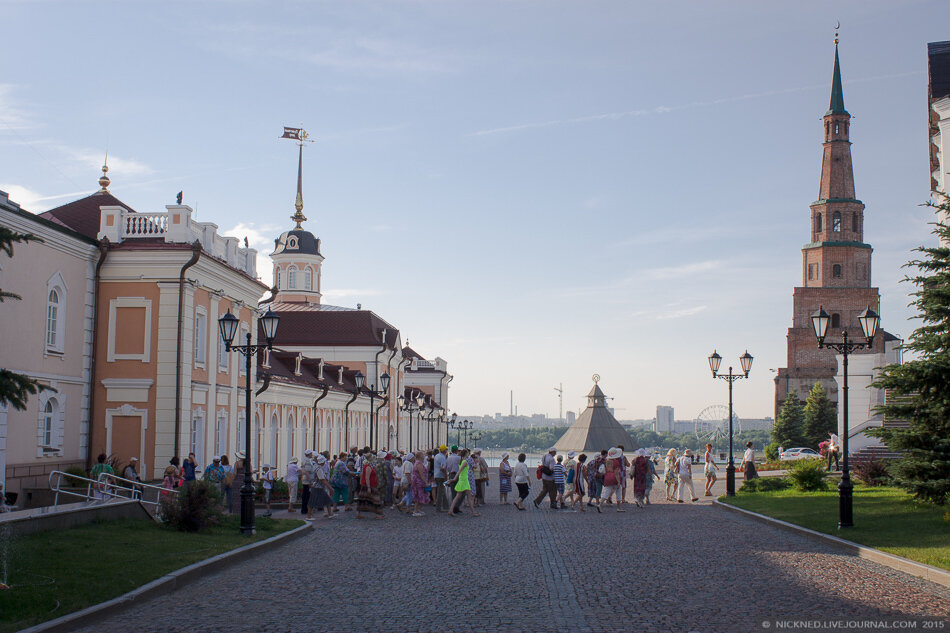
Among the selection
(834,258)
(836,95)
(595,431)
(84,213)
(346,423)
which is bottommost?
(595,431)

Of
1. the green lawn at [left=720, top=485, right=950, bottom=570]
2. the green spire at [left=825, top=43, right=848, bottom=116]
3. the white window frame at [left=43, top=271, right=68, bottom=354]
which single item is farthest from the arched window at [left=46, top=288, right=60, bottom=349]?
the green spire at [left=825, top=43, right=848, bottom=116]

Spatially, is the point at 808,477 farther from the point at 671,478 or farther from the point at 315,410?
the point at 315,410

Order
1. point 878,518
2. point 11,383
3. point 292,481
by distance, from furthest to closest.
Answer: point 292,481
point 878,518
point 11,383

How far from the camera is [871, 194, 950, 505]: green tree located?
1669 cm

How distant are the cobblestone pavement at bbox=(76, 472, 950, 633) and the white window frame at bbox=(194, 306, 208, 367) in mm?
10527

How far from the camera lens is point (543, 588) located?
1183cm

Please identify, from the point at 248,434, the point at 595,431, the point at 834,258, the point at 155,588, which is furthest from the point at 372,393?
the point at 834,258

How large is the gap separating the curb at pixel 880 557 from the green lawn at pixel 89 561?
970cm

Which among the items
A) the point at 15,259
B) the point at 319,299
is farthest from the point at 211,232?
the point at 319,299

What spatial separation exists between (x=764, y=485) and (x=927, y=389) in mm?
13815

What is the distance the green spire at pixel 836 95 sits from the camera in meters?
99.1

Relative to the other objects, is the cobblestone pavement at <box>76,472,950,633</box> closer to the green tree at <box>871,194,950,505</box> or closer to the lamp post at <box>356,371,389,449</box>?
the green tree at <box>871,194,950,505</box>

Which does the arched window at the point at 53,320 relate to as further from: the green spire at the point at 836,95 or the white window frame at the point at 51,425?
the green spire at the point at 836,95

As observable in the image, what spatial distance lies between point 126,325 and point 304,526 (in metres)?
9.68
